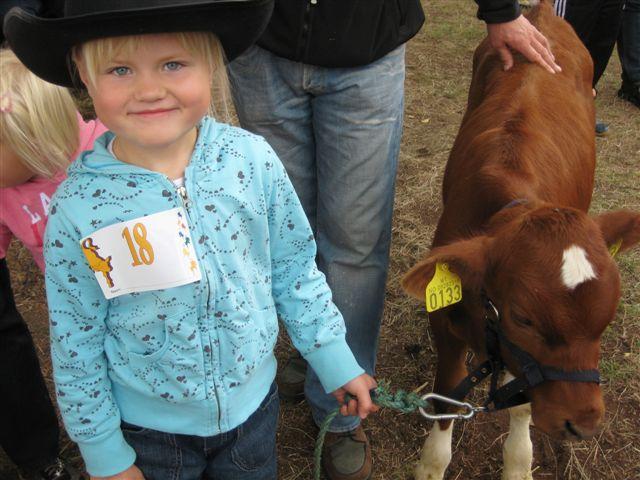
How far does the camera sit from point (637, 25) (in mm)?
5750

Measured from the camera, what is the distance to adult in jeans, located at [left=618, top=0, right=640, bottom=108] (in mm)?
5742

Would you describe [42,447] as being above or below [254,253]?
below

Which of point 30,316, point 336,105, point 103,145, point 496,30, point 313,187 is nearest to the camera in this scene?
point 103,145

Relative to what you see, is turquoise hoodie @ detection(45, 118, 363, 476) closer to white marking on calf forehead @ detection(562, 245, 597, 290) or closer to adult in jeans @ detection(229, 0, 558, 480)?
adult in jeans @ detection(229, 0, 558, 480)

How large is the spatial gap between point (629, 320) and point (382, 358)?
1.34m

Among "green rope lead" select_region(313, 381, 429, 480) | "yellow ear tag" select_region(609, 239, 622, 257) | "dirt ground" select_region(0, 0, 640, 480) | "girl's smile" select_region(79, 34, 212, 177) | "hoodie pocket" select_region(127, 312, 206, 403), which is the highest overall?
"girl's smile" select_region(79, 34, 212, 177)

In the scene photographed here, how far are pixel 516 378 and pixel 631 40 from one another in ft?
16.4

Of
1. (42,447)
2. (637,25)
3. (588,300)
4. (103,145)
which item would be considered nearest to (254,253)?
(103,145)

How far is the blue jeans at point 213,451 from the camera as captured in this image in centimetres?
153

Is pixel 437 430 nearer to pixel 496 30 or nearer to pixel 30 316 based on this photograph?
pixel 496 30

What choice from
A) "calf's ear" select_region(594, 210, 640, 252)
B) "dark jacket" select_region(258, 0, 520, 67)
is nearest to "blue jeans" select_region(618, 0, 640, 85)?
"calf's ear" select_region(594, 210, 640, 252)

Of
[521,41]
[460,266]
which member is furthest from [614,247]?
[521,41]

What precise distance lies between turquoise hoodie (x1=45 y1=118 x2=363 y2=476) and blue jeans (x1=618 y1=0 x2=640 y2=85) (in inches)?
210

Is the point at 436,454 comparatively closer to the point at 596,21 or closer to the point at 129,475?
the point at 129,475
